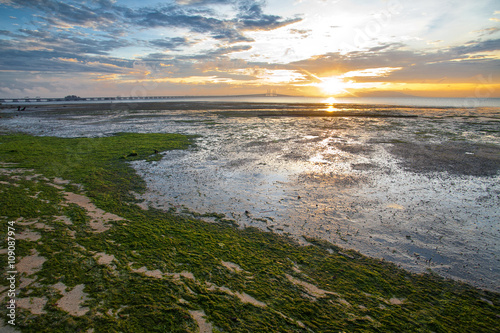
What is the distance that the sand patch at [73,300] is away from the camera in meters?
3.76

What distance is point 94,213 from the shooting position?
23.8 feet

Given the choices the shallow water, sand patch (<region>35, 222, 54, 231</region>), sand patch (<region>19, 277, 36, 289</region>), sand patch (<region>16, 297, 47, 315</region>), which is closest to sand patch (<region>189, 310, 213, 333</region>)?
sand patch (<region>16, 297, 47, 315</region>)

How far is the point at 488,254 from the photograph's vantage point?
5648mm

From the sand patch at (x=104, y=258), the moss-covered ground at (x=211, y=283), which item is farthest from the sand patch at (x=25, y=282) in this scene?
the sand patch at (x=104, y=258)

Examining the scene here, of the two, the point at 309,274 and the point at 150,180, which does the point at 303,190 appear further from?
the point at 150,180

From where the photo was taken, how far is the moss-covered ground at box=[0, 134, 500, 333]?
12.3ft

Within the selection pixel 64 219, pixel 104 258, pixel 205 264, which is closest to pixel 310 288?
pixel 205 264

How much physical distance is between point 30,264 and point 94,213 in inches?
103

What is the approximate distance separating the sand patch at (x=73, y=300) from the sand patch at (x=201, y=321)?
1.72 metres

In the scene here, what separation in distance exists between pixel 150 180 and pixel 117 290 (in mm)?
6727

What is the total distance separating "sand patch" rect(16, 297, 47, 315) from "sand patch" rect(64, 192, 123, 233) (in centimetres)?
241

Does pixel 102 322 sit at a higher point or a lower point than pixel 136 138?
lower

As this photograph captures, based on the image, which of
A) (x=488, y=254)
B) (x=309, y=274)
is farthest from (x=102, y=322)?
(x=488, y=254)

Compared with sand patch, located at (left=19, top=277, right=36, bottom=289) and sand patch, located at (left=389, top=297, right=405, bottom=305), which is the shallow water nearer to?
sand patch, located at (left=389, top=297, right=405, bottom=305)
